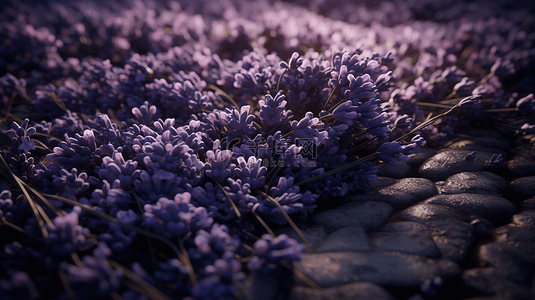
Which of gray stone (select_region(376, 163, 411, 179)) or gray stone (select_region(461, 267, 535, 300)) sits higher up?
gray stone (select_region(376, 163, 411, 179))

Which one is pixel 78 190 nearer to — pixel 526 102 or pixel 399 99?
pixel 399 99

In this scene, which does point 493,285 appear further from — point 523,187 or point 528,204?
point 523,187

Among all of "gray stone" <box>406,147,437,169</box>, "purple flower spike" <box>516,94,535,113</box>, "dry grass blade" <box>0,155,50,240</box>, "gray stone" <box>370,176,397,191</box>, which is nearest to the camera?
"dry grass blade" <box>0,155,50,240</box>

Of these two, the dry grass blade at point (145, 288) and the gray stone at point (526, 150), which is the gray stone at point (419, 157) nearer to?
the gray stone at point (526, 150)

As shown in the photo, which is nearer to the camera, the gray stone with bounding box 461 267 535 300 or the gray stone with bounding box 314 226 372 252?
the gray stone with bounding box 461 267 535 300

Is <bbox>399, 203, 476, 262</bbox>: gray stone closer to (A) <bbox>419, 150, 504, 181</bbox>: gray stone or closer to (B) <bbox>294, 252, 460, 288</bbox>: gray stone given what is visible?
(B) <bbox>294, 252, 460, 288</bbox>: gray stone

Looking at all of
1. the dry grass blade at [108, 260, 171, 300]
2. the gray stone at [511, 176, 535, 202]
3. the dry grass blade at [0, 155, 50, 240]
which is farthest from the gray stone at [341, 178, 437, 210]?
the dry grass blade at [0, 155, 50, 240]

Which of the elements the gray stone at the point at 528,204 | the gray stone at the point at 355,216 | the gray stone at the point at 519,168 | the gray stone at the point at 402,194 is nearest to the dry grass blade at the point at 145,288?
the gray stone at the point at 355,216
